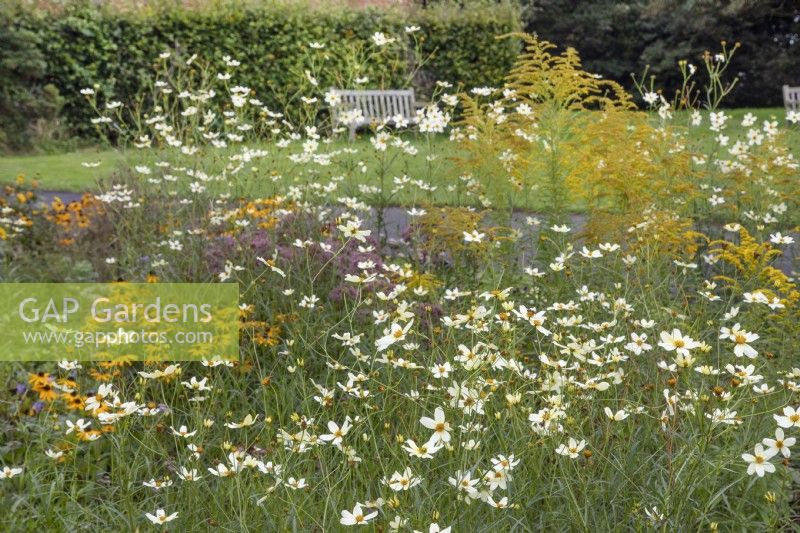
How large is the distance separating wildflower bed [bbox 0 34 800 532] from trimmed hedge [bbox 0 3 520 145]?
277 inches

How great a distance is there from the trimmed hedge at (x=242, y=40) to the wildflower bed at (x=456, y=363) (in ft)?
23.0

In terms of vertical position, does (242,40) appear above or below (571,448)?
above

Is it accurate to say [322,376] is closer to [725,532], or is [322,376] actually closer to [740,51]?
[725,532]

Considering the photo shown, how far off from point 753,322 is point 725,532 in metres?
1.45

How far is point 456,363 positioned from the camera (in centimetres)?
315

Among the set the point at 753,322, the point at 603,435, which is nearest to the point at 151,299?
the point at 603,435

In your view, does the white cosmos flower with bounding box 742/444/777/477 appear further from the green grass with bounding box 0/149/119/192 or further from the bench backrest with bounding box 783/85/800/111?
the bench backrest with bounding box 783/85/800/111

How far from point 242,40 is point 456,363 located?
12.0m

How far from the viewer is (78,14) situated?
13.2m

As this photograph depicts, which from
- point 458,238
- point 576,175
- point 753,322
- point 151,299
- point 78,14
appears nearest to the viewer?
point 753,322

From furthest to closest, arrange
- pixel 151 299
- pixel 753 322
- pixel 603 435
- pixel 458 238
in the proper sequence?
pixel 458 238
pixel 151 299
pixel 753 322
pixel 603 435

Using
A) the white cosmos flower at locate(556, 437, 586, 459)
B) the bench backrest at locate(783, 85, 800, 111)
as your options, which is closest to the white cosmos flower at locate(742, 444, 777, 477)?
the white cosmos flower at locate(556, 437, 586, 459)

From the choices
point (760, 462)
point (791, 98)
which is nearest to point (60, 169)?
point (760, 462)

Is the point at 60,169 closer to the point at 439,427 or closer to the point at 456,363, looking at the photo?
the point at 456,363
